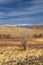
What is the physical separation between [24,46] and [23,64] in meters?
19.1

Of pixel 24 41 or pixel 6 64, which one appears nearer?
pixel 6 64

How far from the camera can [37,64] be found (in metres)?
19.0

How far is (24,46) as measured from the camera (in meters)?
37.6

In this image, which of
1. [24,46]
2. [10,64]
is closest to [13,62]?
[10,64]

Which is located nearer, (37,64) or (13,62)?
(37,64)

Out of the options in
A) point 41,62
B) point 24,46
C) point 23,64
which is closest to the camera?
point 23,64

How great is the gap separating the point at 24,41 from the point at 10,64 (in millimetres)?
20548

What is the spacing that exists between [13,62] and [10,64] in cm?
104

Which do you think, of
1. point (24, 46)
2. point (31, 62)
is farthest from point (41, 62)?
point (24, 46)

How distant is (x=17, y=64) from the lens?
62.5 feet

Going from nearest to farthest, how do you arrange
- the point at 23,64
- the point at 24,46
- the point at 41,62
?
the point at 23,64 → the point at 41,62 → the point at 24,46

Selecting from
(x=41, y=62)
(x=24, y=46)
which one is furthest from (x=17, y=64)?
(x=24, y=46)

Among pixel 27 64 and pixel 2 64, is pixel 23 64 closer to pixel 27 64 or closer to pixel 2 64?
pixel 27 64

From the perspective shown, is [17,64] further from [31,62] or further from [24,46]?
[24,46]
